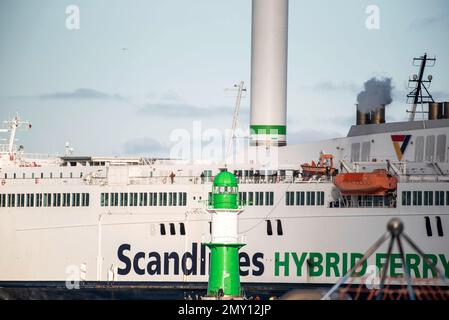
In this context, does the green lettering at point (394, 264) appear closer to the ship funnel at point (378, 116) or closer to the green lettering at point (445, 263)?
the green lettering at point (445, 263)

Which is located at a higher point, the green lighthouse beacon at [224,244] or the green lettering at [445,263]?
the green lighthouse beacon at [224,244]

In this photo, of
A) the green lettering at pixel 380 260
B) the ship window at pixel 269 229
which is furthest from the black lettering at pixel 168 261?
the green lettering at pixel 380 260

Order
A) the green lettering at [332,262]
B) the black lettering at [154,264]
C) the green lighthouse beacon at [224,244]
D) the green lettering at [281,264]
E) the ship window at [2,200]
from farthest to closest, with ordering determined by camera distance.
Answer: the ship window at [2,200] < the black lettering at [154,264] < the green lettering at [281,264] < the green lettering at [332,262] < the green lighthouse beacon at [224,244]

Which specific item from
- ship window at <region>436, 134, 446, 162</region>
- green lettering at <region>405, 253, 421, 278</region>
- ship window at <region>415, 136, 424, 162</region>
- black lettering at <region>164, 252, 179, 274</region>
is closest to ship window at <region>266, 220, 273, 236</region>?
black lettering at <region>164, 252, 179, 274</region>

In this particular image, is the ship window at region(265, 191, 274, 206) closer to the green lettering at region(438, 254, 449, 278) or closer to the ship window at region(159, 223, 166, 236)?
the ship window at region(159, 223, 166, 236)

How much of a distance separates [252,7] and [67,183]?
1893cm

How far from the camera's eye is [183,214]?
88.6 m

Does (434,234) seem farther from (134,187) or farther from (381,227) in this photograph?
(134,187)

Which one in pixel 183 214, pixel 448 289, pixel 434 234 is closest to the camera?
pixel 448 289

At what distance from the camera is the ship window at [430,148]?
87.8 metres

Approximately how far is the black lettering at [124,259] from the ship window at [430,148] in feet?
59.6

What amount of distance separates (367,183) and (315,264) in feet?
18.1

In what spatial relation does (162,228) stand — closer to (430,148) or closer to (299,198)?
(299,198)
